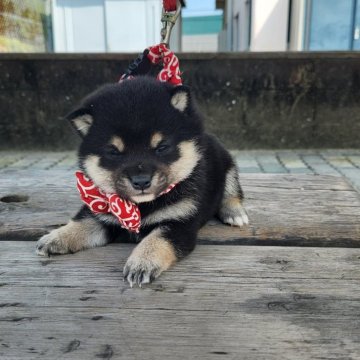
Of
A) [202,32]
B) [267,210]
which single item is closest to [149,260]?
[267,210]

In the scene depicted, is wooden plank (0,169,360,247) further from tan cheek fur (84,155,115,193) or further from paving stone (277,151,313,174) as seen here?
paving stone (277,151,313,174)

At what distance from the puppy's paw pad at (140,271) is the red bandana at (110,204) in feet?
0.79

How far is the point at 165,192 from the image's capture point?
195cm

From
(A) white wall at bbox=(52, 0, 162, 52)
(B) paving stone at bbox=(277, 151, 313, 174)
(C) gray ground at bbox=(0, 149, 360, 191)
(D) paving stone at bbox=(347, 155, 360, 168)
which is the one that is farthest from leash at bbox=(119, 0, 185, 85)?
(A) white wall at bbox=(52, 0, 162, 52)

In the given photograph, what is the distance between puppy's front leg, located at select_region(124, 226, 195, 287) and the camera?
1494 mm

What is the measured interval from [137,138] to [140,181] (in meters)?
0.18

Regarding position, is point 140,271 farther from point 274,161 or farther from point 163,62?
point 274,161

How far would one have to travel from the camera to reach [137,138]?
1.81 metres

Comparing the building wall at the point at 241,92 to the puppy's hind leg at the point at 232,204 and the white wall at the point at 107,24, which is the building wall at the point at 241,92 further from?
the puppy's hind leg at the point at 232,204

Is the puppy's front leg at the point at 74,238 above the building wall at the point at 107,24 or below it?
below

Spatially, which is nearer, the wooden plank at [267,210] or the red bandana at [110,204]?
the red bandana at [110,204]

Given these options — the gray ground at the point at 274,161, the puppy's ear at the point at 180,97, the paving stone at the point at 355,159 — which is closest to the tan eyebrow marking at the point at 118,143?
the puppy's ear at the point at 180,97

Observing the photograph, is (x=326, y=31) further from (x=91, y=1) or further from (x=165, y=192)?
(x=165, y=192)

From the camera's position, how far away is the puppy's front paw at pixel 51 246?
174cm
